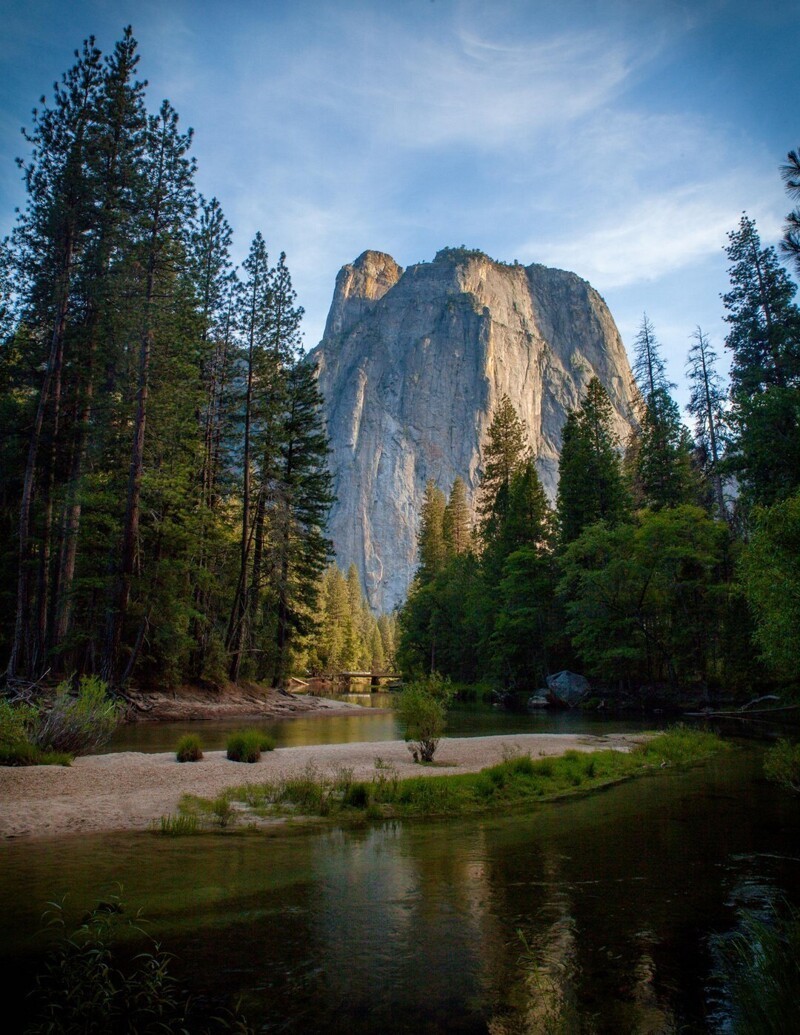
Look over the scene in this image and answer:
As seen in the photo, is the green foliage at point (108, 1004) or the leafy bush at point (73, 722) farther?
the leafy bush at point (73, 722)

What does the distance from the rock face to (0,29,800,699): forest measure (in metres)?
110

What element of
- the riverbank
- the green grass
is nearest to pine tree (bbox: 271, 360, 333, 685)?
the riverbank

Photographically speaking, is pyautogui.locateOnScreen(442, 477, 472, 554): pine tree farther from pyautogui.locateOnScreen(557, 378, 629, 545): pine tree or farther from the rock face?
the rock face

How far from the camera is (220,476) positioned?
3209 centimetres

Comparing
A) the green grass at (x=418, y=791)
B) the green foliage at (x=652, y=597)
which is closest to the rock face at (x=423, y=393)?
the green foliage at (x=652, y=597)

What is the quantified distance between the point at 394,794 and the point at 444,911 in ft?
15.6

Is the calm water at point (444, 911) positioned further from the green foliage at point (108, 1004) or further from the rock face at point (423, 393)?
the rock face at point (423, 393)

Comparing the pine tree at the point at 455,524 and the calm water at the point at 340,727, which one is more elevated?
→ the pine tree at the point at 455,524

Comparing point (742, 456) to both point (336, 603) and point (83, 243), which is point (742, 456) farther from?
point (336, 603)

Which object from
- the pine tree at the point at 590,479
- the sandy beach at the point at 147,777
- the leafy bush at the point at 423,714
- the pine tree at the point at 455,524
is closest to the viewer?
the sandy beach at the point at 147,777

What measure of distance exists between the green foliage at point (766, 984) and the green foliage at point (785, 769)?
25.1 feet

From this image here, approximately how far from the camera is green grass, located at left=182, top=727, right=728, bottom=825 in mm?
9336

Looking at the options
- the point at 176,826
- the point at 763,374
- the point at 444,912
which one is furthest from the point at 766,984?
the point at 763,374

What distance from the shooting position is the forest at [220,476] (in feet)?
73.5
